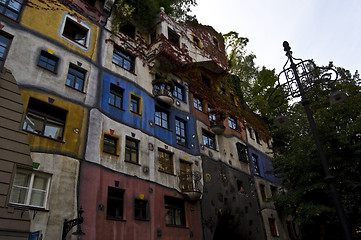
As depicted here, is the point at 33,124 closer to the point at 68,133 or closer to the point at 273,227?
the point at 68,133

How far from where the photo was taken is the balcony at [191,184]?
45.5ft

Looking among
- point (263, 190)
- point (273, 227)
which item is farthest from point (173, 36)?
point (273, 227)

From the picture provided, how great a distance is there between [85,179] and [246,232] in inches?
464

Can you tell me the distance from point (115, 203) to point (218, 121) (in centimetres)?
1008

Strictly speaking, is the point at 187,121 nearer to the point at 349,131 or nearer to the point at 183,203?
the point at 183,203

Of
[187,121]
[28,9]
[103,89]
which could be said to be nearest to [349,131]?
[187,121]

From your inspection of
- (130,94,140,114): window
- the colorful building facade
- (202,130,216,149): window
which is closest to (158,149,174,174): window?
the colorful building facade

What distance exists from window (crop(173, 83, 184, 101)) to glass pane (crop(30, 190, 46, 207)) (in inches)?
401

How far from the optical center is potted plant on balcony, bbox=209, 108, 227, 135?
18.4 m

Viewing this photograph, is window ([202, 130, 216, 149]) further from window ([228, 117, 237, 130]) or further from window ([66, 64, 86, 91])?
window ([66, 64, 86, 91])

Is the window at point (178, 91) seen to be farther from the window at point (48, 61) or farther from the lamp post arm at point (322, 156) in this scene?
the lamp post arm at point (322, 156)

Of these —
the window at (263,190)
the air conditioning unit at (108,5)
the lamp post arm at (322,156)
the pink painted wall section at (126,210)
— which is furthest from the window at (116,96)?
the window at (263,190)

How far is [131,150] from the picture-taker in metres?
12.7

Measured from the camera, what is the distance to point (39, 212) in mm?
8398
